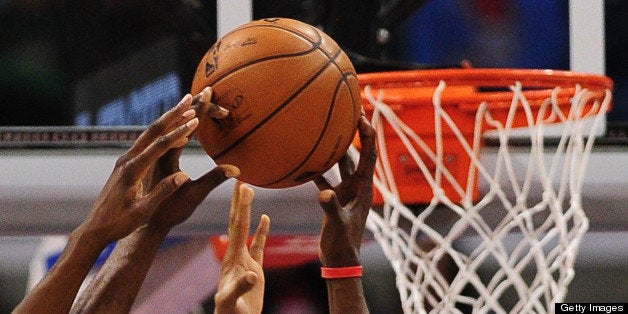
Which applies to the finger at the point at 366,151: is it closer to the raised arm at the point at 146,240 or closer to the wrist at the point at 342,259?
the wrist at the point at 342,259

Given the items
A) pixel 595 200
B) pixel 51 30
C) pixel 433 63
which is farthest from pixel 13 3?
pixel 595 200

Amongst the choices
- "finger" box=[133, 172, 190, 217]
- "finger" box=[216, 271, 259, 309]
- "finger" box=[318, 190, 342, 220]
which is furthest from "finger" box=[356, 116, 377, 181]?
"finger" box=[133, 172, 190, 217]

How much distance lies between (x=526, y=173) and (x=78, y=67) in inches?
59.3

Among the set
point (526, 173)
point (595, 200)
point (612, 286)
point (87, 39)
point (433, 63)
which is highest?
point (87, 39)

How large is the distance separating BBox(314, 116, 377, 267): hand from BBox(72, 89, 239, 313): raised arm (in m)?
0.24

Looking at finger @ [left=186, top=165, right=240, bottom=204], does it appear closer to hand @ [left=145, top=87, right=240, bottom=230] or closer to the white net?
hand @ [left=145, top=87, right=240, bottom=230]

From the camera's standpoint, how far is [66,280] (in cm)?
133

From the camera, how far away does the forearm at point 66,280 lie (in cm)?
132

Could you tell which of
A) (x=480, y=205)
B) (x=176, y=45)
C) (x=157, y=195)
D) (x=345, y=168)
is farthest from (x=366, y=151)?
(x=176, y=45)

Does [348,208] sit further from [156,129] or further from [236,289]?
[156,129]

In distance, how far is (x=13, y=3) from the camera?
2.85m

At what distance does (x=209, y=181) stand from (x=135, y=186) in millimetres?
150

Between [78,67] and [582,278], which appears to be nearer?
[78,67]

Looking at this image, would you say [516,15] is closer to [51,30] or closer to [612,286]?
[612,286]
